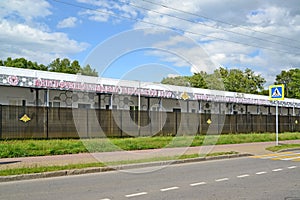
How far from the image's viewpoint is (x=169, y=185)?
9180 mm

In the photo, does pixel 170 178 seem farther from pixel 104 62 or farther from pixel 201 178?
pixel 104 62

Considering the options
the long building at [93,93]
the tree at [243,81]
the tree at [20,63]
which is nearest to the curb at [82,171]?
the long building at [93,93]

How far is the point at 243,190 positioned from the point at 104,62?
5.51 m

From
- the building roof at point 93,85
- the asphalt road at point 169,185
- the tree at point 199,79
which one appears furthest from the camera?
the building roof at point 93,85

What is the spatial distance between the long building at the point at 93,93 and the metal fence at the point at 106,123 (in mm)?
2430

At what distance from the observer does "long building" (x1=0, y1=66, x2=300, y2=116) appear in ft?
83.7

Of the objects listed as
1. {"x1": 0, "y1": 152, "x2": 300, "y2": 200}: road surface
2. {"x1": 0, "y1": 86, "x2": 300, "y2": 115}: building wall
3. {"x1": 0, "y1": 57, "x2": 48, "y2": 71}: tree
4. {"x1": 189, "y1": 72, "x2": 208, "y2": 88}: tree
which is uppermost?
{"x1": 0, "y1": 57, "x2": 48, "y2": 71}: tree

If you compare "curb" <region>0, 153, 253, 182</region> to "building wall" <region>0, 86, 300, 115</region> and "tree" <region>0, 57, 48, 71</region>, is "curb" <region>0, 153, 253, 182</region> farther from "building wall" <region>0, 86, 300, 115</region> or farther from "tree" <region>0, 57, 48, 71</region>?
"tree" <region>0, 57, 48, 71</region>

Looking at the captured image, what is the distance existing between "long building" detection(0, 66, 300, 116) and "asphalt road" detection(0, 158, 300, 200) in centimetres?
1261

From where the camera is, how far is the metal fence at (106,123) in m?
19.2

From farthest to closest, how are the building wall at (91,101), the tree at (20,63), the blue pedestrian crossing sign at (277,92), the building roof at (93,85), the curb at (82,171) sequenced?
the tree at (20,63), the building wall at (91,101), the building roof at (93,85), the blue pedestrian crossing sign at (277,92), the curb at (82,171)

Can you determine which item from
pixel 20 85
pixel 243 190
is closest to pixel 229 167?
pixel 243 190

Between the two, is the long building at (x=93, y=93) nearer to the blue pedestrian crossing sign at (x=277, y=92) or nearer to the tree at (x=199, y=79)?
the tree at (x=199, y=79)

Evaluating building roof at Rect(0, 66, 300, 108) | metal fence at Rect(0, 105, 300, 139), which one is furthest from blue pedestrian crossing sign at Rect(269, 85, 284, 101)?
building roof at Rect(0, 66, 300, 108)
